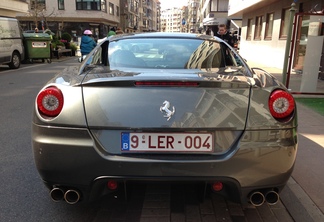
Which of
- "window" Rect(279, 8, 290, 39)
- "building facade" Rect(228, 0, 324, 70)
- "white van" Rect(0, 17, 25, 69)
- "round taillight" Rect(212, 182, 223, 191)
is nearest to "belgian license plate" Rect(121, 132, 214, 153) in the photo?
"round taillight" Rect(212, 182, 223, 191)

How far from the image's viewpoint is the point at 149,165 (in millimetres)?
2129

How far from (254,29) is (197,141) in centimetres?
2233

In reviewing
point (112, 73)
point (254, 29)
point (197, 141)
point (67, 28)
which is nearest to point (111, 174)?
point (197, 141)

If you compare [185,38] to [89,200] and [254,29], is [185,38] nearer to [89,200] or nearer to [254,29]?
[89,200]

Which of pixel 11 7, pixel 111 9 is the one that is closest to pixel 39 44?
pixel 11 7

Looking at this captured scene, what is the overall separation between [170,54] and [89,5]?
49.7 metres

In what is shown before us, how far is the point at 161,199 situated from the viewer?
295cm

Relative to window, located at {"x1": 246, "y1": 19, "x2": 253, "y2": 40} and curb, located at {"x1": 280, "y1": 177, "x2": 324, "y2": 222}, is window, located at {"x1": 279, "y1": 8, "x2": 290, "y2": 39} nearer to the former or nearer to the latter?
window, located at {"x1": 246, "y1": 19, "x2": 253, "y2": 40}

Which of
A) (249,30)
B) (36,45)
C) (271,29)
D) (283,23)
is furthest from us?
(249,30)

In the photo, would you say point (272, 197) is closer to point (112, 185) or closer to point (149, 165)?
point (149, 165)

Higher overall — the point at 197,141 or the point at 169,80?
the point at 169,80

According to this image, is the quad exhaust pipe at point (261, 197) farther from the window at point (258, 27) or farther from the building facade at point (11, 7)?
the building facade at point (11, 7)

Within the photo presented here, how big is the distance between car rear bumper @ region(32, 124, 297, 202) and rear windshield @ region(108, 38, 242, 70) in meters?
0.93

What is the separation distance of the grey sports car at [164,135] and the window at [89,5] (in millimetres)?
49938
